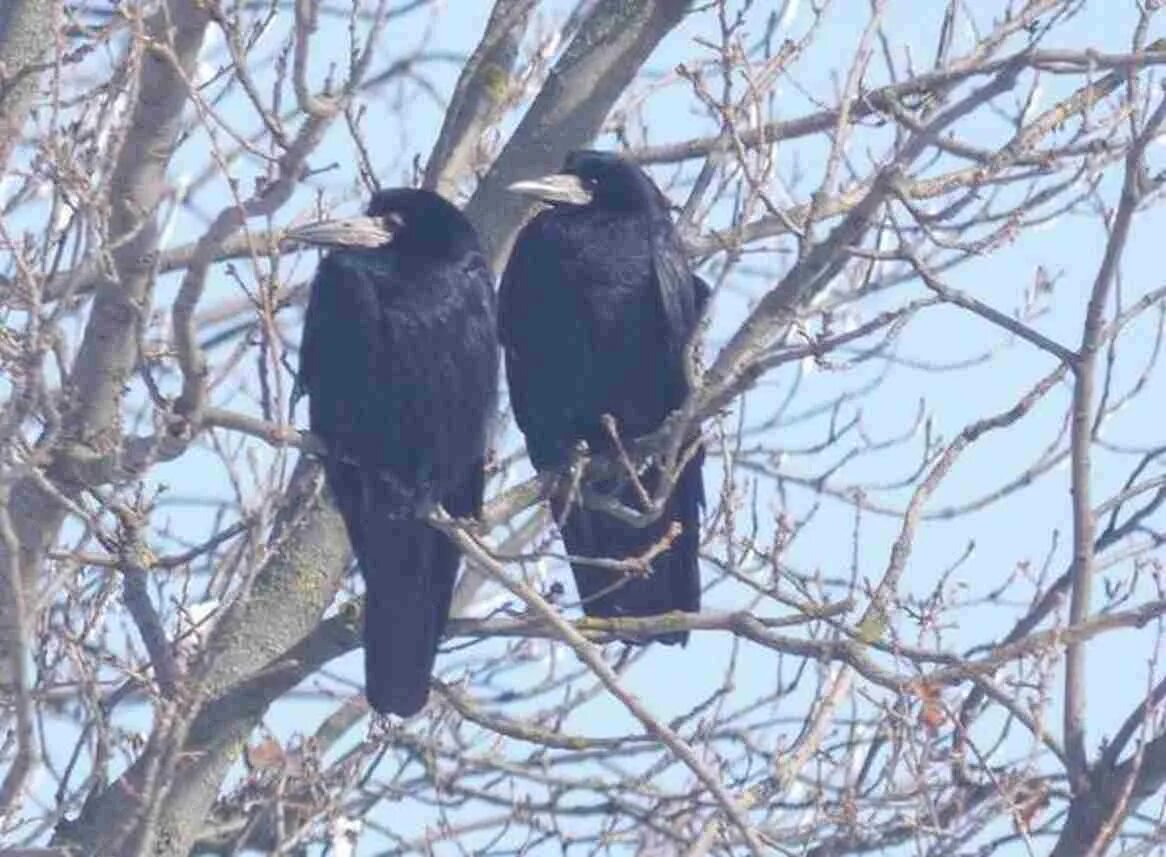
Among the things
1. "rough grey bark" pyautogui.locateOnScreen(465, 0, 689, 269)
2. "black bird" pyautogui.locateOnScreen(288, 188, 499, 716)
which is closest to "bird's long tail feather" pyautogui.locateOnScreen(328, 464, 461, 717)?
"black bird" pyautogui.locateOnScreen(288, 188, 499, 716)

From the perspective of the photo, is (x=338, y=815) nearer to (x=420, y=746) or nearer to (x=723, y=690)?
(x=420, y=746)

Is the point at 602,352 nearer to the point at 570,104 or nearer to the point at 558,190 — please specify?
A: the point at 558,190

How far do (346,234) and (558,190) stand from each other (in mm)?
726

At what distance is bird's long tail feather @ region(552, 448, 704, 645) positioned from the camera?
7277 mm

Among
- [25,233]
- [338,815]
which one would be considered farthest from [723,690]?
[25,233]

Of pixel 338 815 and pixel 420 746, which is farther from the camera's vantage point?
pixel 420 746

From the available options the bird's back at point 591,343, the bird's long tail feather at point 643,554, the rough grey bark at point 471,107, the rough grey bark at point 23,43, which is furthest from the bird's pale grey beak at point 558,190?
the rough grey bark at point 23,43

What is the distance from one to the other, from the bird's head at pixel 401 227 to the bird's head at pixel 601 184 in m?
0.42

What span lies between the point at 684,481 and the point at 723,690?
2.43 ft

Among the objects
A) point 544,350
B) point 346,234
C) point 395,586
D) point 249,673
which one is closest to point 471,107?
point 544,350

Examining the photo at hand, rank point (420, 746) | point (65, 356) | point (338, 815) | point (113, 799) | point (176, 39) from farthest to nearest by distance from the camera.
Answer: point (420, 746) < point (338, 815) < point (113, 799) < point (176, 39) < point (65, 356)

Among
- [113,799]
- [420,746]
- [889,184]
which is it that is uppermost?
[420,746]

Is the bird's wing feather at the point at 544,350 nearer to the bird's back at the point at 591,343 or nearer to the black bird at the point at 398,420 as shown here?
the bird's back at the point at 591,343

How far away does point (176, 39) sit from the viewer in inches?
239
